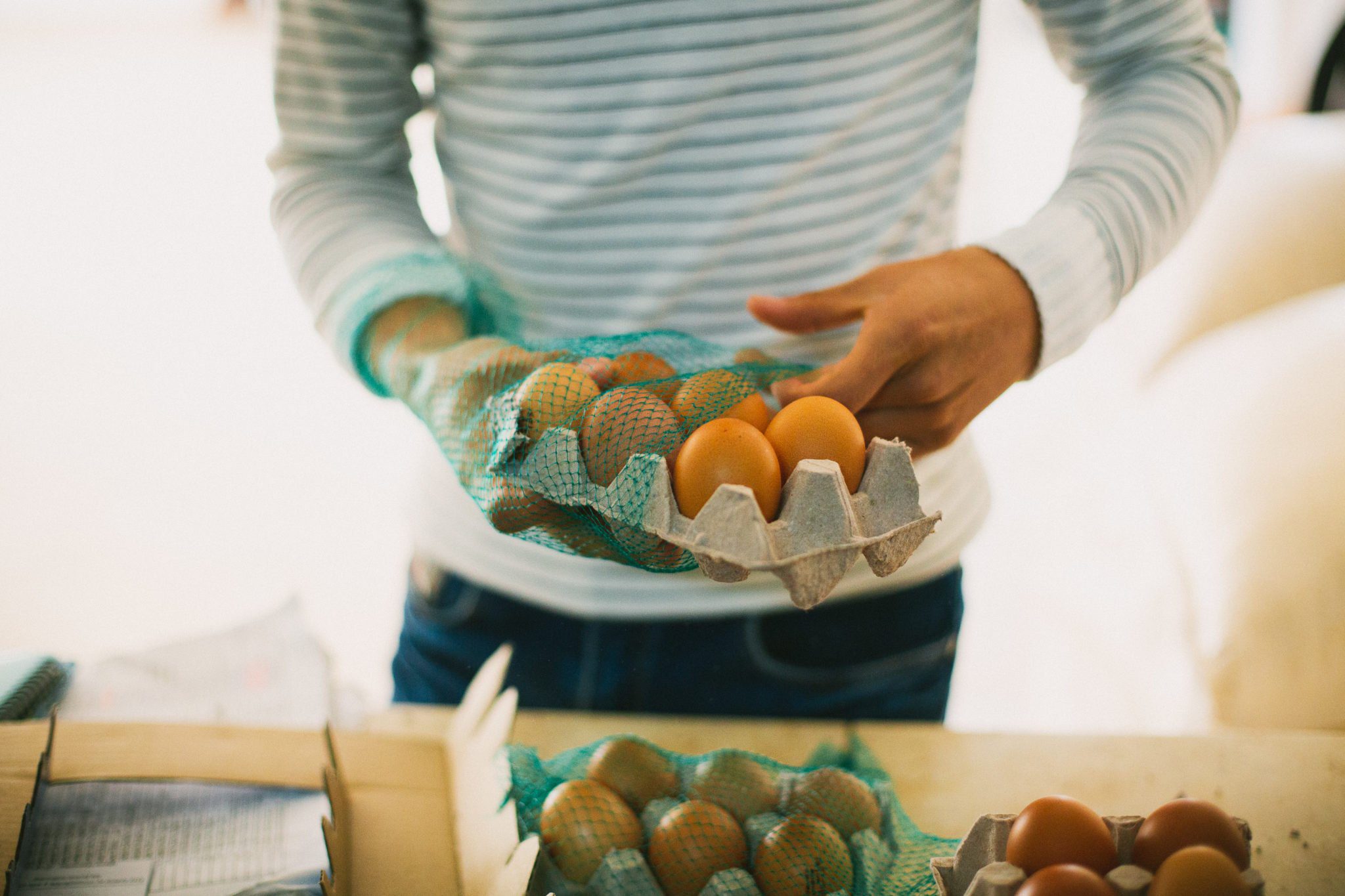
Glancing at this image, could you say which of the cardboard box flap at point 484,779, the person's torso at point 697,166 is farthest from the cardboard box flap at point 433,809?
the person's torso at point 697,166

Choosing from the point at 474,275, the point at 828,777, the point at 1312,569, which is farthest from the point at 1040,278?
the point at 1312,569

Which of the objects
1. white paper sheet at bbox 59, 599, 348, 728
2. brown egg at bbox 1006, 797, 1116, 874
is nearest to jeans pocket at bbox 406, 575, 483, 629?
white paper sheet at bbox 59, 599, 348, 728

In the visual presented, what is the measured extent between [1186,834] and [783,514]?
0.27 metres

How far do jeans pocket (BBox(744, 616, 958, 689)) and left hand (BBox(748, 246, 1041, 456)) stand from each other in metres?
0.22

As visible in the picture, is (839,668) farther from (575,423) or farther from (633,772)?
(575,423)

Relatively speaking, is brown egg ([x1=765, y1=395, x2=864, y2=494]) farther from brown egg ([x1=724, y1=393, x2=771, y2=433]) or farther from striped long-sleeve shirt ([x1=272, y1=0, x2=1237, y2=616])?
striped long-sleeve shirt ([x1=272, y1=0, x2=1237, y2=616])

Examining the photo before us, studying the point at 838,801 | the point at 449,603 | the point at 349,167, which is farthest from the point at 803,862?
the point at 349,167

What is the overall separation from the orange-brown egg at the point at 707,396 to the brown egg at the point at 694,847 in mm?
265

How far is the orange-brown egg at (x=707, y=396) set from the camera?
60 cm

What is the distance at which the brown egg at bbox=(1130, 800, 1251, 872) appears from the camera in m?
0.52

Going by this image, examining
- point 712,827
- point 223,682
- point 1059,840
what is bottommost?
point 223,682

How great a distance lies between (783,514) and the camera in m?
0.52

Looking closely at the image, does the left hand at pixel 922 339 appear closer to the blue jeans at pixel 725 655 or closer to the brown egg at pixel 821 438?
the brown egg at pixel 821 438

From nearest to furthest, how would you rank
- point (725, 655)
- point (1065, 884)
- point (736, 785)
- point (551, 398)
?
point (1065, 884) < point (551, 398) < point (736, 785) < point (725, 655)
